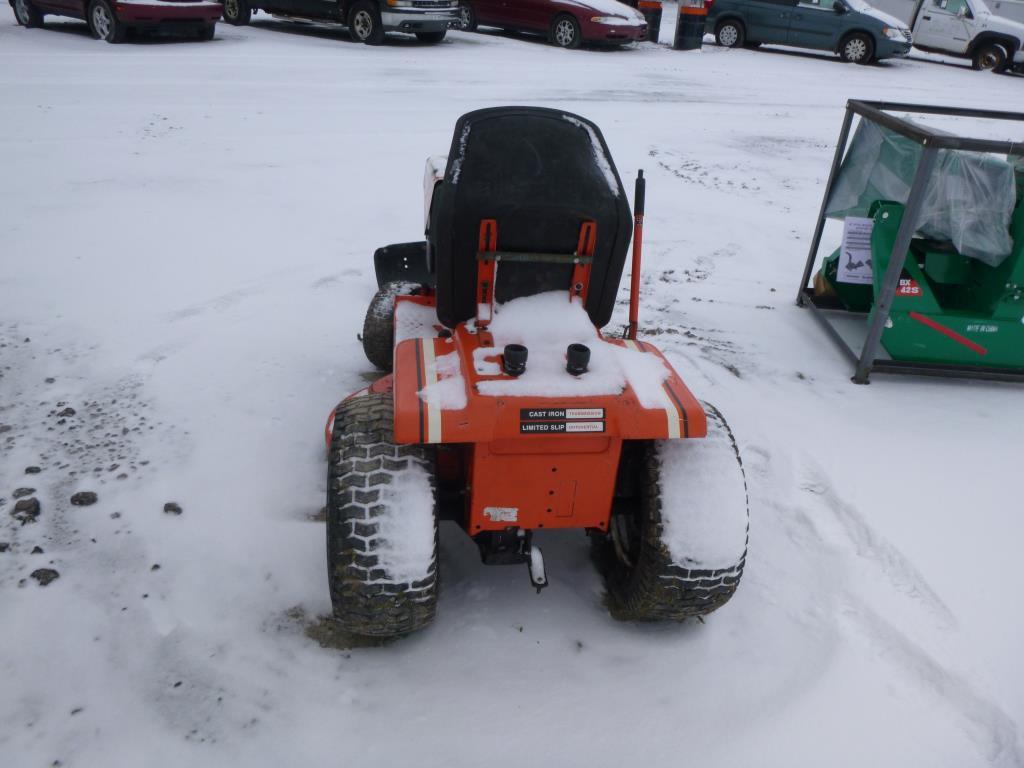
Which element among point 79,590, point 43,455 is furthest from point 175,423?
point 79,590

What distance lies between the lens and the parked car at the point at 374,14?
12.5 metres

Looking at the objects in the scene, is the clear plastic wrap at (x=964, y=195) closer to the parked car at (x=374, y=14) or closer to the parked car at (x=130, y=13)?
the parked car at (x=374, y=14)

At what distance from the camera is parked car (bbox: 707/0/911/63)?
15406 mm

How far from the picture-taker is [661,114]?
10.2 meters

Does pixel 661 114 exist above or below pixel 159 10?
below

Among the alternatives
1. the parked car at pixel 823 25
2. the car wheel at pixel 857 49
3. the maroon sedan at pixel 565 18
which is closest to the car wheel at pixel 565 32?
the maroon sedan at pixel 565 18

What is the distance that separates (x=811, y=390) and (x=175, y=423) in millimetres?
3315

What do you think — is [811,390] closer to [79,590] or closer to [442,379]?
[442,379]

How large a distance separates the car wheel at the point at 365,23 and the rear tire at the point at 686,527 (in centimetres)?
1188

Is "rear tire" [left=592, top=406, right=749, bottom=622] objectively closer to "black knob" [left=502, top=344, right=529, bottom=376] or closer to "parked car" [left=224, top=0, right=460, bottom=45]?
"black knob" [left=502, top=344, right=529, bottom=376]

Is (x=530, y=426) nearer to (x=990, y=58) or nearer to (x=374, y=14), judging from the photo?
(x=374, y=14)

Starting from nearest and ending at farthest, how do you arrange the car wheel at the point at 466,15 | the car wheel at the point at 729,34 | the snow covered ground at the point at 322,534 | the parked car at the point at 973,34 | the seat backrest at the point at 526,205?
the snow covered ground at the point at 322,534 → the seat backrest at the point at 526,205 → the car wheel at the point at 466,15 → the car wheel at the point at 729,34 → the parked car at the point at 973,34

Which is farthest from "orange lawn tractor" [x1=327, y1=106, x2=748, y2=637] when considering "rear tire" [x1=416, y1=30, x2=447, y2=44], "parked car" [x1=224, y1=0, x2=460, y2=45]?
"rear tire" [x1=416, y1=30, x2=447, y2=44]

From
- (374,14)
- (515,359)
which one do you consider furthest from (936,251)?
(374,14)
